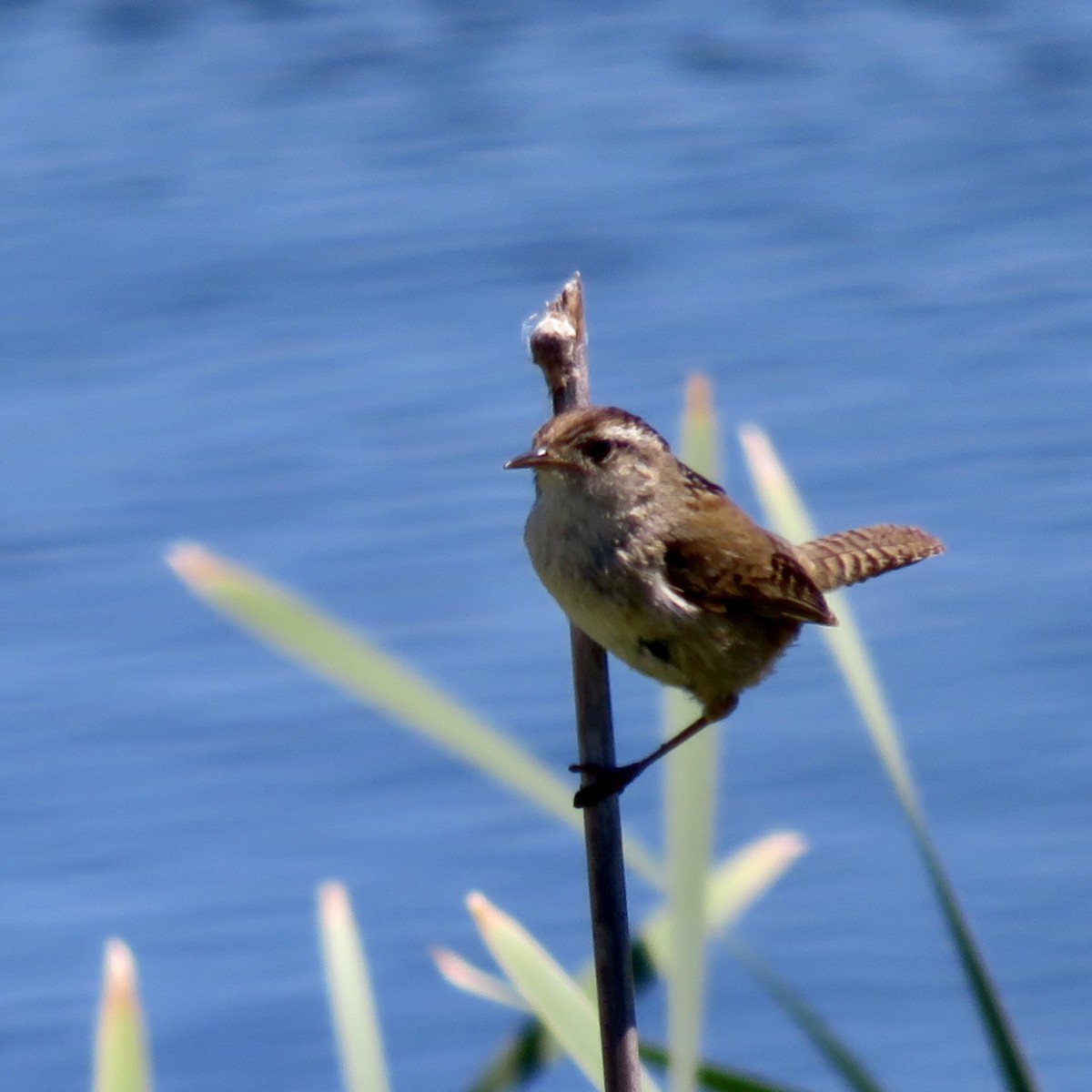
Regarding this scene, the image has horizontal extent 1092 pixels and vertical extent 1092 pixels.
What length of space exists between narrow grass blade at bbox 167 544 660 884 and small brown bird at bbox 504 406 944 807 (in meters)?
0.47

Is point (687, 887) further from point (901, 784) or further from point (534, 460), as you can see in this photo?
point (534, 460)

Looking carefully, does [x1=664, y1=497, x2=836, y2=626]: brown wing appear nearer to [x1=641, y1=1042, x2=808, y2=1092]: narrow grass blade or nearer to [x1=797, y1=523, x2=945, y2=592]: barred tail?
[x1=797, y1=523, x2=945, y2=592]: barred tail

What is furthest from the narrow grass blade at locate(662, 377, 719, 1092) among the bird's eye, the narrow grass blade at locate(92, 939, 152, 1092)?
the bird's eye

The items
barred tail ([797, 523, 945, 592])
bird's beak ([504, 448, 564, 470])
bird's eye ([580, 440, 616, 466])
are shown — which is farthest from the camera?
barred tail ([797, 523, 945, 592])

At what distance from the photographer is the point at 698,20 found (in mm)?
6898

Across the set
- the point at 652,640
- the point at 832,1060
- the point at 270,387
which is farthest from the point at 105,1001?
the point at 270,387

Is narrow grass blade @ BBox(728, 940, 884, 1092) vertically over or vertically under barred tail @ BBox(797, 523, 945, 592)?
under

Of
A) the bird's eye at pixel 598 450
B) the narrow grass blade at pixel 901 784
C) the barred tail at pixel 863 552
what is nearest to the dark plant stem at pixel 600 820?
the narrow grass blade at pixel 901 784

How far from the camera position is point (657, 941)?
176 cm

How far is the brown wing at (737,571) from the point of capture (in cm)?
238

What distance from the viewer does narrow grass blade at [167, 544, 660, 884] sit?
1.42 meters

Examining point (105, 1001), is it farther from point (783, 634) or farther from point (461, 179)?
point (461, 179)

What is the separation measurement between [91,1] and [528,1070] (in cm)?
625

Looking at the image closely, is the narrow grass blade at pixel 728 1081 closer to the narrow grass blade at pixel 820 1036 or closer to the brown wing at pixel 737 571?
the narrow grass blade at pixel 820 1036
